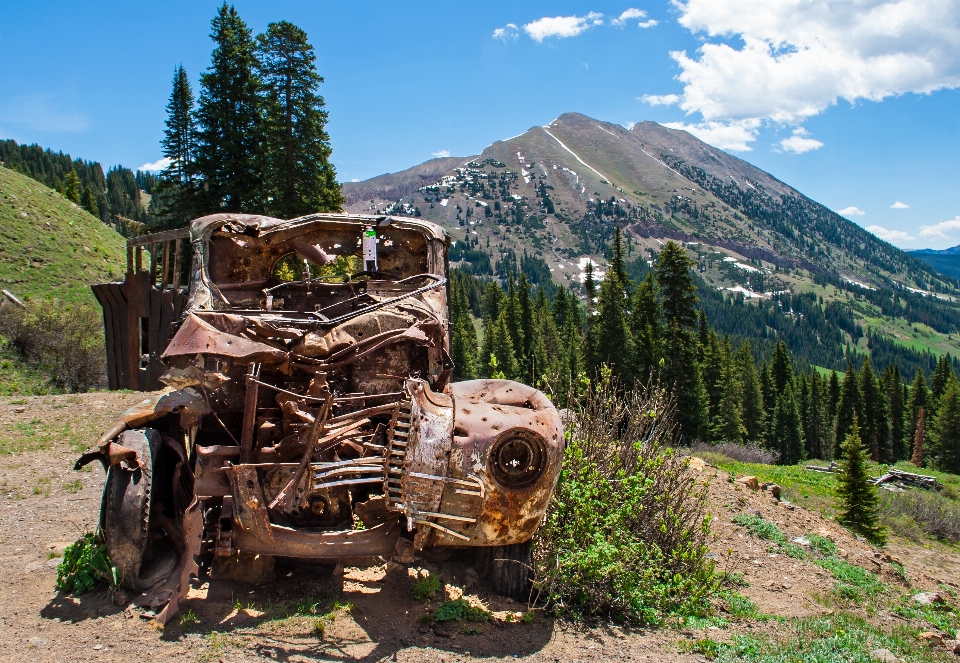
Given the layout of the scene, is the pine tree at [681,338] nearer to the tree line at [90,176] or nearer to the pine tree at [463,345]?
the pine tree at [463,345]

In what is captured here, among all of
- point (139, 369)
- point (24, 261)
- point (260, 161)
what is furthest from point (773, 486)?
point (24, 261)

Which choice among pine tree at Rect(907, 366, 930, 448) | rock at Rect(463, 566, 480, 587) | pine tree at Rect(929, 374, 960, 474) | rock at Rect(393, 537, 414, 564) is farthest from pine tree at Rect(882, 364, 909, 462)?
rock at Rect(393, 537, 414, 564)

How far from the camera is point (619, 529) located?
20.8 feet

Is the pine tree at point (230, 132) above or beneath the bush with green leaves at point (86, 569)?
above

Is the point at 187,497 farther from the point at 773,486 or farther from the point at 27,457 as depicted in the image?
the point at 773,486

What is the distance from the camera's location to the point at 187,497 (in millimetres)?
5930

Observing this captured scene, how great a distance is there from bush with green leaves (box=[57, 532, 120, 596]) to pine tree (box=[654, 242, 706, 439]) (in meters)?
41.1

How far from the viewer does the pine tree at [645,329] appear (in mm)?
46594

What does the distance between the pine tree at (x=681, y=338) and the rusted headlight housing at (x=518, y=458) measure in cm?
4050

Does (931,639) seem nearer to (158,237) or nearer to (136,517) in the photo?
(136,517)

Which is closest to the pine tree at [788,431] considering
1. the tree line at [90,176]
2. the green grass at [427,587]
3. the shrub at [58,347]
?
the shrub at [58,347]

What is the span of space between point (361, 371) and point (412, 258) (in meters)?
2.91

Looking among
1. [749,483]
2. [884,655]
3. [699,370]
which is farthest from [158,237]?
[699,370]

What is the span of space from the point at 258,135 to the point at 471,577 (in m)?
28.2
